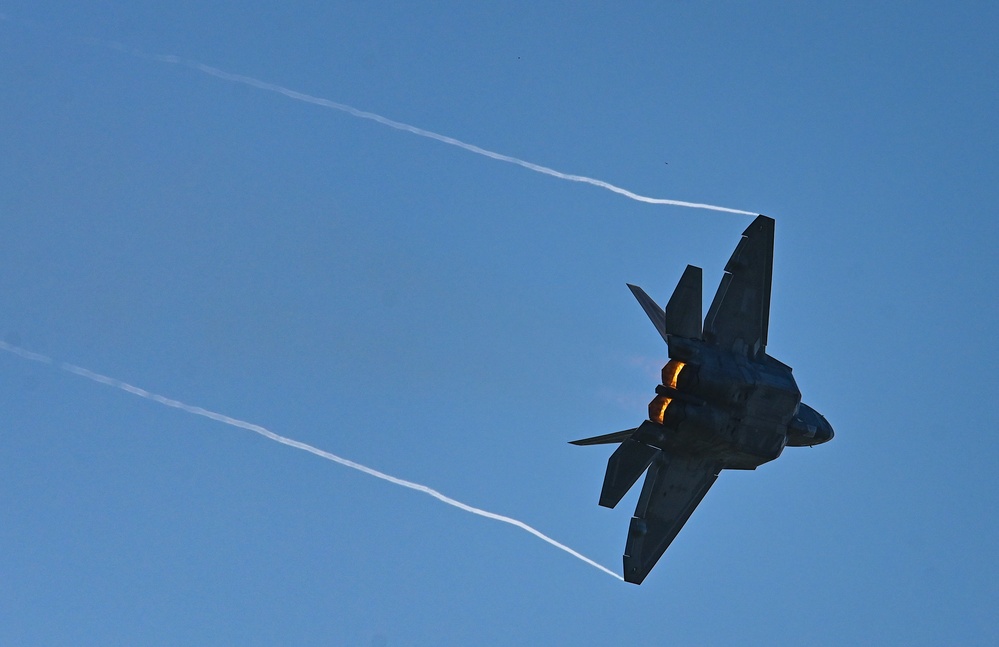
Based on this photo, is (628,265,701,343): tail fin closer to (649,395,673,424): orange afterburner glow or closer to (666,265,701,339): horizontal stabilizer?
(666,265,701,339): horizontal stabilizer

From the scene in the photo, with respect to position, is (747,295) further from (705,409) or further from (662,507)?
(662,507)

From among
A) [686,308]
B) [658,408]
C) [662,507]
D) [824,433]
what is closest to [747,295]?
[686,308]

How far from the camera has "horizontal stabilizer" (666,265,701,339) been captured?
40.2 meters

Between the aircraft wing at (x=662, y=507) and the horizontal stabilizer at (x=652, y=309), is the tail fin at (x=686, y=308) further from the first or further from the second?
the aircraft wing at (x=662, y=507)

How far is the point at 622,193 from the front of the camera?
41.0 metres

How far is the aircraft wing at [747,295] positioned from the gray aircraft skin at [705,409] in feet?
0.09

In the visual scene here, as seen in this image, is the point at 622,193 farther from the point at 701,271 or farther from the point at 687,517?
the point at 687,517

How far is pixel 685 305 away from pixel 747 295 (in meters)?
4.02

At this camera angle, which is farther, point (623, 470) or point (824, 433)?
point (824, 433)

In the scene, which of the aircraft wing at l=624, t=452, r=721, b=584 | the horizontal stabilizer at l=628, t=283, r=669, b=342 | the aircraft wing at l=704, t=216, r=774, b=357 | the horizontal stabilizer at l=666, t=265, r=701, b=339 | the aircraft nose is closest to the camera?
the horizontal stabilizer at l=666, t=265, r=701, b=339

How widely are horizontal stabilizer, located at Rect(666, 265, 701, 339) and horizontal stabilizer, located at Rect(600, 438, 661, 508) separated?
341 centimetres

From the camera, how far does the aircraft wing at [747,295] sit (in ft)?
141

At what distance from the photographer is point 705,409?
41.4m

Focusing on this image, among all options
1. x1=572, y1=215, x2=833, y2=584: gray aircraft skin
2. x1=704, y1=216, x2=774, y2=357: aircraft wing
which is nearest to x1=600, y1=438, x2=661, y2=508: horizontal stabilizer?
x1=572, y1=215, x2=833, y2=584: gray aircraft skin
